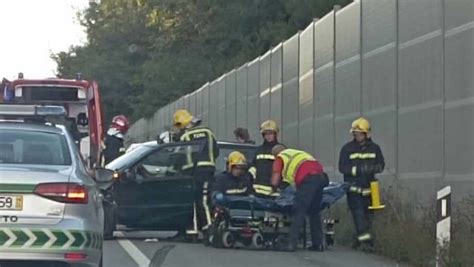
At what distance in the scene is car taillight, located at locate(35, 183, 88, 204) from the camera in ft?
38.2

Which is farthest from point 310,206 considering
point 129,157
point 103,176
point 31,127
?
point 31,127

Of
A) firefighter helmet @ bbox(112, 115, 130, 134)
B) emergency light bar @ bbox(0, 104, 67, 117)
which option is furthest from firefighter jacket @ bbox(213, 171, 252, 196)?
firefighter helmet @ bbox(112, 115, 130, 134)

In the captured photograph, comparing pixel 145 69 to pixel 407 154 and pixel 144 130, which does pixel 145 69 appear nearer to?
pixel 144 130

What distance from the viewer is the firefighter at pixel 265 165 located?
1838 centimetres

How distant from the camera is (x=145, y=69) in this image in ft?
211

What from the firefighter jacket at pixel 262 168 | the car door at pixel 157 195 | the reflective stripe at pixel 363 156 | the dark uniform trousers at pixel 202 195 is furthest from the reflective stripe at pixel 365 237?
the car door at pixel 157 195

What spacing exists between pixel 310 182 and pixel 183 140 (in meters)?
2.52

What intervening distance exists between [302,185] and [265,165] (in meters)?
1.04

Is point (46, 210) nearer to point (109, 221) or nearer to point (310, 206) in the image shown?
point (310, 206)

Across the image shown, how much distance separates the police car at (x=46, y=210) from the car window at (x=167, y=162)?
7.33m

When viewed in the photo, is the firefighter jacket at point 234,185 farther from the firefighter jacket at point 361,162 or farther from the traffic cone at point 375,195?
the traffic cone at point 375,195

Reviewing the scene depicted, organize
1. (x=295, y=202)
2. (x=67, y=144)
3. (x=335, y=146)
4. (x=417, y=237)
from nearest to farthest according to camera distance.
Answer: (x=67, y=144) → (x=417, y=237) → (x=295, y=202) → (x=335, y=146)

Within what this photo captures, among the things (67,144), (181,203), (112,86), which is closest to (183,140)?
(181,203)

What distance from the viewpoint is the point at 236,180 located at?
1864 cm
